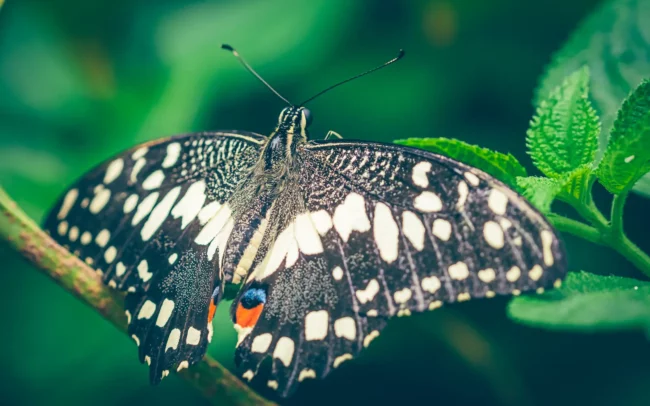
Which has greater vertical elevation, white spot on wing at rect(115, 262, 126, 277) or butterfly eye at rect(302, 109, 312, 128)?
butterfly eye at rect(302, 109, 312, 128)

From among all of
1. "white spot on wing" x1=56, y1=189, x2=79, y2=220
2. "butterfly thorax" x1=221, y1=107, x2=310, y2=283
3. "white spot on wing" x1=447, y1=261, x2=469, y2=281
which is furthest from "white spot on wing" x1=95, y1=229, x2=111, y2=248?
"white spot on wing" x1=447, y1=261, x2=469, y2=281

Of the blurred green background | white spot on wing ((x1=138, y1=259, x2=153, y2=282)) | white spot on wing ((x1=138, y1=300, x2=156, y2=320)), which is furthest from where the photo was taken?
the blurred green background

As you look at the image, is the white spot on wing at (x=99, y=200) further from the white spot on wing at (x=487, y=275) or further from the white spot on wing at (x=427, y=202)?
the white spot on wing at (x=487, y=275)

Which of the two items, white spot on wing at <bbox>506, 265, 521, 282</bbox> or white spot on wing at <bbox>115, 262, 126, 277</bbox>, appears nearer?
white spot on wing at <bbox>506, 265, 521, 282</bbox>

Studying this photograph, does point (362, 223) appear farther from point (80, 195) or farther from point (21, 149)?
point (21, 149)

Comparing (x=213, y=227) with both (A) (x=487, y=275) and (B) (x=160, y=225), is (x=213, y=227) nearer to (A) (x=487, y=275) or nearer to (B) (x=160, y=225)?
(B) (x=160, y=225)

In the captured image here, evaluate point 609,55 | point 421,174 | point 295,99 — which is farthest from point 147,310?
point 609,55

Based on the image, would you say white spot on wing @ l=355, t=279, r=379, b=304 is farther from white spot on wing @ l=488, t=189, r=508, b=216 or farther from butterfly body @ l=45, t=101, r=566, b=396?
white spot on wing @ l=488, t=189, r=508, b=216

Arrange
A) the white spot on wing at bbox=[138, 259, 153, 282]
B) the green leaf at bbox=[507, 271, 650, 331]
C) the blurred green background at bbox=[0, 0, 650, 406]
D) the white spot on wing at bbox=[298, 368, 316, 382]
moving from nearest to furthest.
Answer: the green leaf at bbox=[507, 271, 650, 331]
the white spot on wing at bbox=[298, 368, 316, 382]
the white spot on wing at bbox=[138, 259, 153, 282]
the blurred green background at bbox=[0, 0, 650, 406]
